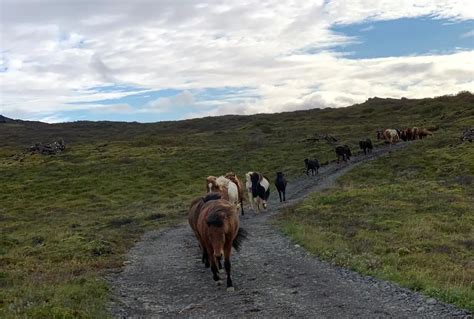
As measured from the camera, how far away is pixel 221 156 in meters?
62.0

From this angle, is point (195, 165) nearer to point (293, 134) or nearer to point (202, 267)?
point (293, 134)

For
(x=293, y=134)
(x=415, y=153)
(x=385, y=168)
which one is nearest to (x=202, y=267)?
(x=385, y=168)

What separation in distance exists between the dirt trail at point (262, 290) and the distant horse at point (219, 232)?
0.67 meters

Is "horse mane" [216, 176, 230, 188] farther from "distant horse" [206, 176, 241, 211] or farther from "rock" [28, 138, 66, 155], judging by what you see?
"rock" [28, 138, 66, 155]

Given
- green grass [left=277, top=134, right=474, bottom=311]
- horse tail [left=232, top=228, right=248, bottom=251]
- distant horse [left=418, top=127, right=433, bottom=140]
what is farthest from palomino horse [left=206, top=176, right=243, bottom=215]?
distant horse [left=418, top=127, right=433, bottom=140]

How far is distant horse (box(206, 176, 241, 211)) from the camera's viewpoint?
25.3 m

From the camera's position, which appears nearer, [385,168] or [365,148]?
[385,168]

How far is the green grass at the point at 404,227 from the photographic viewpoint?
12703 mm

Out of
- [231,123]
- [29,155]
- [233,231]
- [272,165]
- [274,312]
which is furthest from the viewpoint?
[231,123]

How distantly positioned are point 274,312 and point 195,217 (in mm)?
4984

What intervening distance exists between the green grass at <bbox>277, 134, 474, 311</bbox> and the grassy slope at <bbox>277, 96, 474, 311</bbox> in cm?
2

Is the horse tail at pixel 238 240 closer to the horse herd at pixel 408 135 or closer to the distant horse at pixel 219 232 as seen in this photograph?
the distant horse at pixel 219 232

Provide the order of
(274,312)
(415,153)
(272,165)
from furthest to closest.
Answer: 1. (272,165)
2. (415,153)
3. (274,312)

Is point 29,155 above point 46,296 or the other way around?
above
